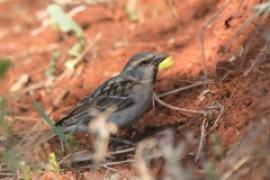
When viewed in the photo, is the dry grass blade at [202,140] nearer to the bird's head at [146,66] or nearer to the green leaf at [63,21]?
the bird's head at [146,66]

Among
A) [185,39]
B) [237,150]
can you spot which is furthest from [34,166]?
[185,39]

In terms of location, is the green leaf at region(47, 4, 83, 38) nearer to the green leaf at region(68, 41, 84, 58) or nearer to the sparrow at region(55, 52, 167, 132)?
the green leaf at region(68, 41, 84, 58)

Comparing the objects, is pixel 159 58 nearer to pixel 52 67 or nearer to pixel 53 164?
→ pixel 53 164

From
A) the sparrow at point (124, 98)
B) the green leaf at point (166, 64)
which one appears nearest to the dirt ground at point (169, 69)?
the green leaf at point (166, 64)

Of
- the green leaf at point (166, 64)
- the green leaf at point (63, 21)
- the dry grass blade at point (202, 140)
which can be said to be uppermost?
the green leaf at point (63, 21)

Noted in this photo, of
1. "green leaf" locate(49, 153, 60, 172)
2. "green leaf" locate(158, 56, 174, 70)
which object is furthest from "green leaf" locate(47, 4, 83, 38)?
"green leaf" locate(49, 153, 60, 172)

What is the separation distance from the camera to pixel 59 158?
6051 mm

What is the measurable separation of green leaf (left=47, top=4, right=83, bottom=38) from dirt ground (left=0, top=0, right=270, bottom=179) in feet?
0.89

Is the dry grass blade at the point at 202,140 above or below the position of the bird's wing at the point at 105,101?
below

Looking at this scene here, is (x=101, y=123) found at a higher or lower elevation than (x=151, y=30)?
higher

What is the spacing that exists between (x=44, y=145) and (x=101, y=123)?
2352mm

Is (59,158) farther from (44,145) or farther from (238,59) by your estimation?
(238,59)

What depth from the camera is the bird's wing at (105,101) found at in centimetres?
620

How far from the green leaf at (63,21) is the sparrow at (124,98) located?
2.11 m
